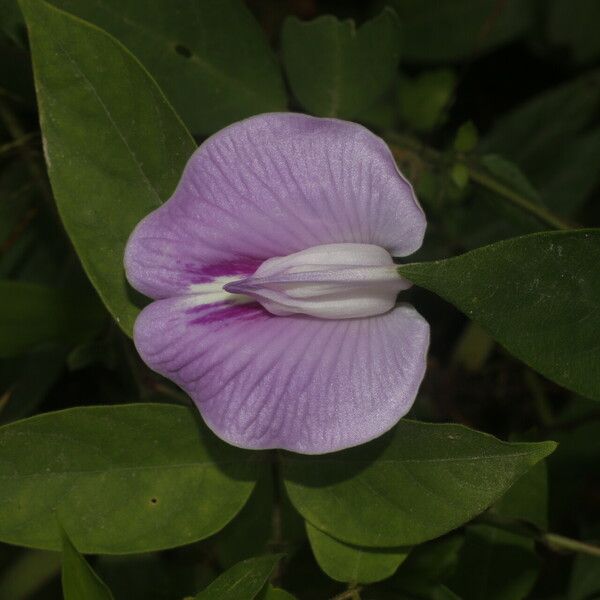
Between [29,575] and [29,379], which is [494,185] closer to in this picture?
[29,379]

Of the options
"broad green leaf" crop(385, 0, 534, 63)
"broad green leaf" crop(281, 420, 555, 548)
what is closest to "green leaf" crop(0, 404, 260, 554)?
"broad green leaf" crop(281, 420, 555, 548)

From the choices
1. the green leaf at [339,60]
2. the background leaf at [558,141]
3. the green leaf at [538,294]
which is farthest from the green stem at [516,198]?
the green leaf at [538,294]

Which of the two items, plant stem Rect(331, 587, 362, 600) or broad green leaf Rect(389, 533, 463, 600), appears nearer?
plant stem Rect(331, 587, 362, 600)

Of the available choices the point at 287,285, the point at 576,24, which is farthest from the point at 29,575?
the point at 576,24

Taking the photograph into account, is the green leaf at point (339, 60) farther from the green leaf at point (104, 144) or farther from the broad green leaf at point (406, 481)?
the broad green leaf at point (406, 481)

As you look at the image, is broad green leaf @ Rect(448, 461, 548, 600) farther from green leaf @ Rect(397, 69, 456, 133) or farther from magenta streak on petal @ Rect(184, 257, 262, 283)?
green leaf @ Rect(397, 69, 456, 133)

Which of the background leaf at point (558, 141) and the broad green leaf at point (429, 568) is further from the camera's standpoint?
the background leaf at point (558, 141)
